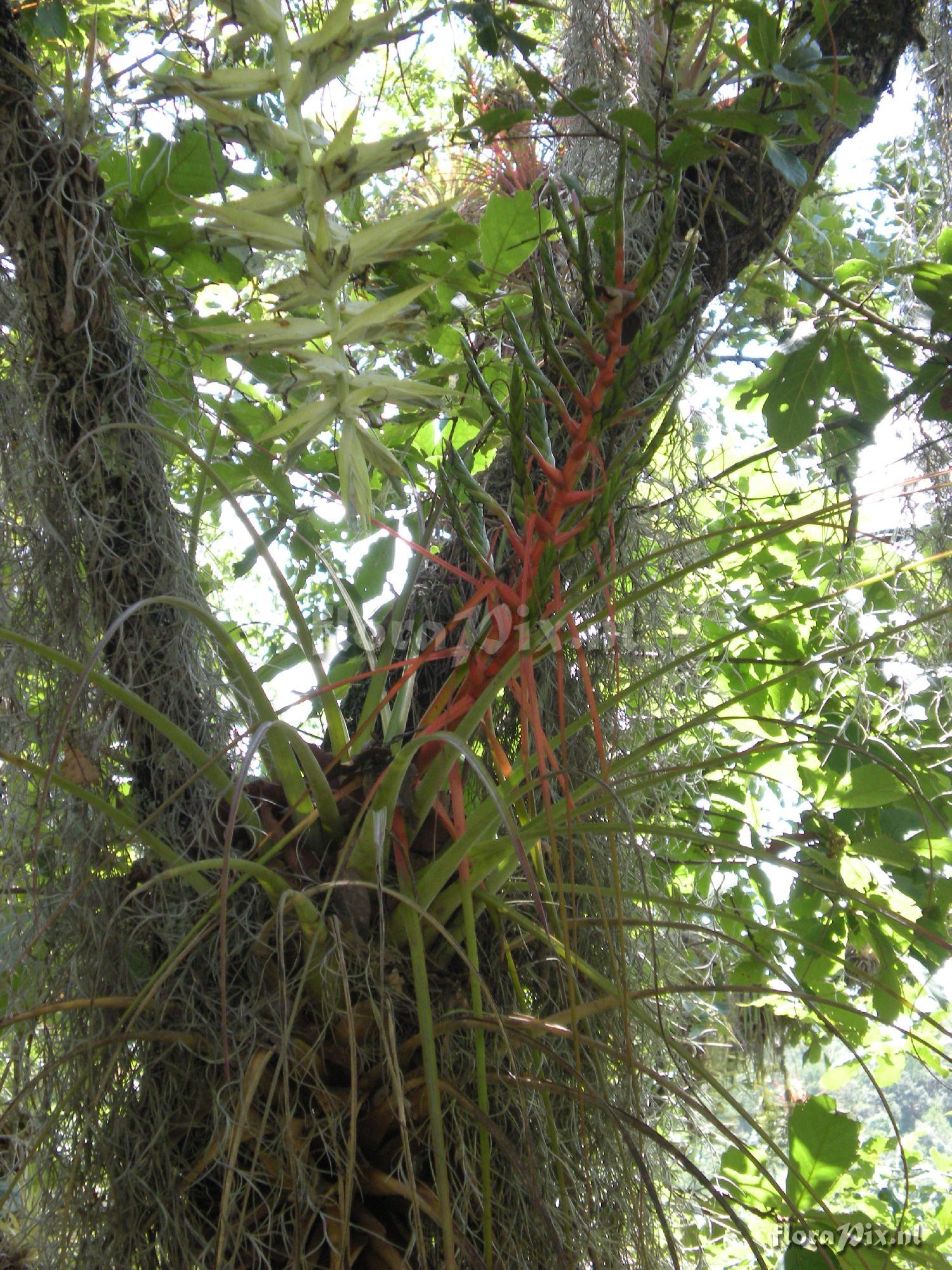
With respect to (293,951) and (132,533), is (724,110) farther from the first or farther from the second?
(293,951)

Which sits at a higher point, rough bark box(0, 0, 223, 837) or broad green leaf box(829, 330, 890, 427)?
broad green leaf box(829, 330, 890, 427)

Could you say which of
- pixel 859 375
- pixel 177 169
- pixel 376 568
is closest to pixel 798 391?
pixel 859 375

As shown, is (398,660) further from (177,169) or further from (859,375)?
(859,375)

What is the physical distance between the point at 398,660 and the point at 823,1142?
59 centimetres

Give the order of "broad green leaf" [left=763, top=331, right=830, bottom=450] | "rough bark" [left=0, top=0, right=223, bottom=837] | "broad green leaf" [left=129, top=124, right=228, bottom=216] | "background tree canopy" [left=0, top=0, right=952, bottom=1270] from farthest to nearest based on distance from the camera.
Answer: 1. "broad green leaf" [left=763, top=331, right=830, bottom=450]
2. "broad green leaf" [left=129, top=124, right=228, bottom=216]
3. "rough bark" [left=0, top=0, right=223, bottom=837]
4. "background tree canopy" [left=0, top=0, right=952, bottom=1270]

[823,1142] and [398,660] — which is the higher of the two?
[398,660]

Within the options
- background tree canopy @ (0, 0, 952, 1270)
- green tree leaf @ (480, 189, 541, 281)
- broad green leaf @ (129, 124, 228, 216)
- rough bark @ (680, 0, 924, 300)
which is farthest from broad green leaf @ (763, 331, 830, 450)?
broad green leaf @ (129, 124, 228, 216)

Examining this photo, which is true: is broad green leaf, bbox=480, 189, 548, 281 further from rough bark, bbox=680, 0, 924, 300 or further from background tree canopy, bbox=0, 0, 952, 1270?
rough bark, bbox=680, 0, 924, 300

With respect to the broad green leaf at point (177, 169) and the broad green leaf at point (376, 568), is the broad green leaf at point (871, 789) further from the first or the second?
the broad green leaf at point (177, 169)

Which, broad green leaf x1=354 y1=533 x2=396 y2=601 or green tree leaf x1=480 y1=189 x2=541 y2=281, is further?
broad green leaf x1=354 y1=533 x2=396 y2=601

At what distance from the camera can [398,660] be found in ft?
2.91

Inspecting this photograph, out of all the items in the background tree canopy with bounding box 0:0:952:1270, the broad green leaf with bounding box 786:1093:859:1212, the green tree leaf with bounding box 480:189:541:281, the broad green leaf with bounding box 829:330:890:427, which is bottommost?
the broad green leaf with bounding box 786:1093:859:1212

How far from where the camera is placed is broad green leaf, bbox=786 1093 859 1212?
908mm

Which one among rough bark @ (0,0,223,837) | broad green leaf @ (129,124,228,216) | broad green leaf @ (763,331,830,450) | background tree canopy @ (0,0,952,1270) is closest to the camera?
background tree canopy @ (0,0,952,1270)
